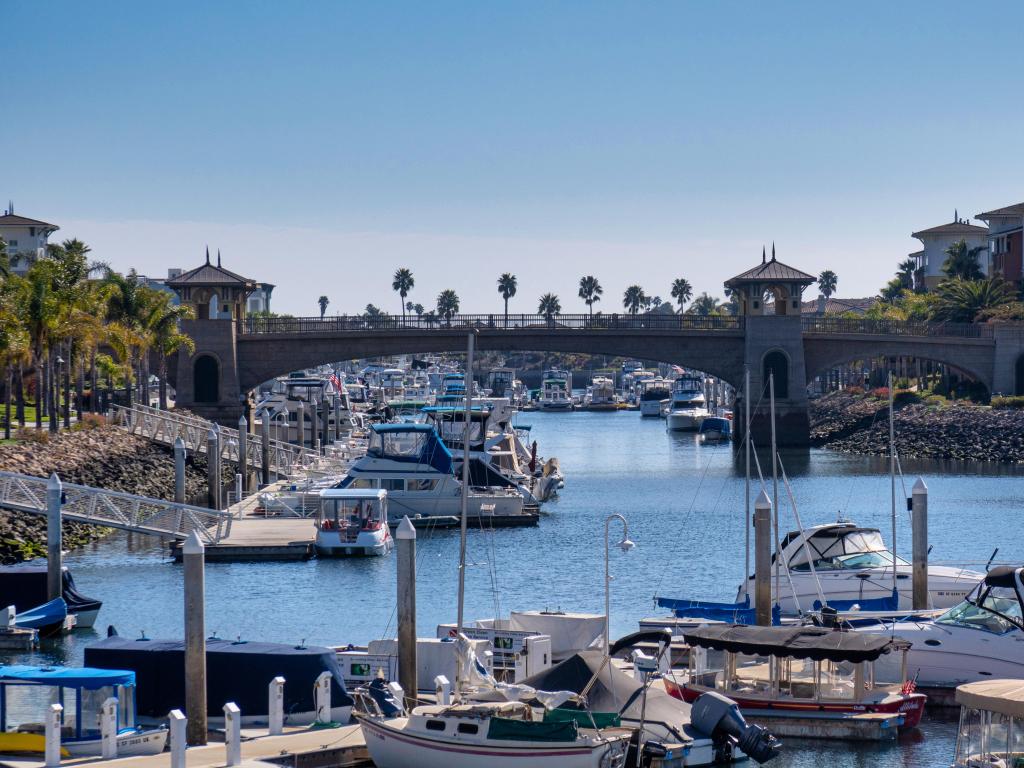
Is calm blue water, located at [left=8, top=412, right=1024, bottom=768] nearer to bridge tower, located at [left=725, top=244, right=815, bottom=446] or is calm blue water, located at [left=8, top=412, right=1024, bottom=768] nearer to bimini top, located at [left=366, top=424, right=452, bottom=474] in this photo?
bimini top, located at [left=366, top=424, right=452, bottom=474]

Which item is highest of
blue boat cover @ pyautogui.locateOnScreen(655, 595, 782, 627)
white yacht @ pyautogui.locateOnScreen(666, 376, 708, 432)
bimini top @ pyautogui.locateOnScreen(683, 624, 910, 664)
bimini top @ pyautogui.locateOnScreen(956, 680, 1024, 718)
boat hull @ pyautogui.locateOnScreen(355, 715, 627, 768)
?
white yacht @ pyautogui.locateOnScreen(666, 376, 708, 432)

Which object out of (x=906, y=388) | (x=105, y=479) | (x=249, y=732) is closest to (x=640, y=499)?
(x=105, y=479)

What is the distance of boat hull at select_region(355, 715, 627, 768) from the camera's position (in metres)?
22.7

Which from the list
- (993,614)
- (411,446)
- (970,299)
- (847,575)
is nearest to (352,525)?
(411,446)

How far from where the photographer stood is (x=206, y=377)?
94.4 m

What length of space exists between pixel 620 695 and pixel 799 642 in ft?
13.4

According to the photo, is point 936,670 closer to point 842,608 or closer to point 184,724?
point 842,608

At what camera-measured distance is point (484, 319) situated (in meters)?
95.4

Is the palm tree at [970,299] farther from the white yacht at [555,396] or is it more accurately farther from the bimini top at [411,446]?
the white yacht at [555,396]

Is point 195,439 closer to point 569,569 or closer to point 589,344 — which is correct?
point 589,344

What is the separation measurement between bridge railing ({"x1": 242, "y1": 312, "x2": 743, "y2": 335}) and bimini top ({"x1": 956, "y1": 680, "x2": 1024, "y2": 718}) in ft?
236

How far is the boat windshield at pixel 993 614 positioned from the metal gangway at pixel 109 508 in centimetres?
2563

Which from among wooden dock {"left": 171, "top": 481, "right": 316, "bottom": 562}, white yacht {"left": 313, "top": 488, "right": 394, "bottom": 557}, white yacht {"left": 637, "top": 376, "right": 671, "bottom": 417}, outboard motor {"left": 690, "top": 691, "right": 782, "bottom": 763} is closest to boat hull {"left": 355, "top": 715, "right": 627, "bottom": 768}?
outboard motor {"left": 690, "top": 691, "right": 782, "bottom": 763}

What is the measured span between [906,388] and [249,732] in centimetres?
9942
